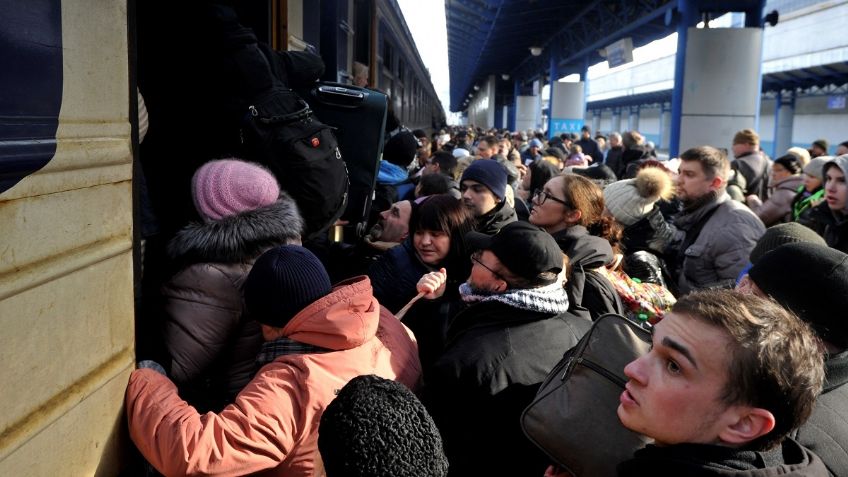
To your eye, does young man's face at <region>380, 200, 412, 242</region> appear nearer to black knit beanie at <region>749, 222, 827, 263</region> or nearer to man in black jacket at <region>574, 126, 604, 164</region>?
black knit beanie at <region>749, 222, 827, 263</region>

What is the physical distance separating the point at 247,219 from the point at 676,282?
9.92 feet

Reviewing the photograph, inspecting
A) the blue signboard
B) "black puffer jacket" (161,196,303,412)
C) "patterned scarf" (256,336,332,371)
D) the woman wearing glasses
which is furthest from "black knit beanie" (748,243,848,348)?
the blue signboard

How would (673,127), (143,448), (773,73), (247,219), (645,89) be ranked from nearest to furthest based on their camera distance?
(143,448) → (247,219) → (673,127) → (773,73) → (645,89)

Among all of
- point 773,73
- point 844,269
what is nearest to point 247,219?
point 844,269

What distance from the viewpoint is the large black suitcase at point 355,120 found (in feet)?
10.5

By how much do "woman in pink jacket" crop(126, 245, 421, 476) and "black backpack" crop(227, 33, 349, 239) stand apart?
2.39ft

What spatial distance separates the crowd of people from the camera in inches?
52.1

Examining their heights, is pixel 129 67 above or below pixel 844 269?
above

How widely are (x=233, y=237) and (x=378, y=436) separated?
104cm

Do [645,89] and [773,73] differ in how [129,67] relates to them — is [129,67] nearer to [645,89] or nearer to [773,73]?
[773,73]

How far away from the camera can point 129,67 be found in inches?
62.2

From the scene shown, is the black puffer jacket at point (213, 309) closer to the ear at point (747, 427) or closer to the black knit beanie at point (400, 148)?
the ear at point (747, 427)

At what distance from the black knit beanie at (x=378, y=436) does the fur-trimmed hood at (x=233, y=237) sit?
2.88ft

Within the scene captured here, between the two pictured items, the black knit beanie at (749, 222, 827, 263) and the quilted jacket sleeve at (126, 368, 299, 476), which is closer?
the quilted jacket sleeve at (126, 368, 299, 476)
